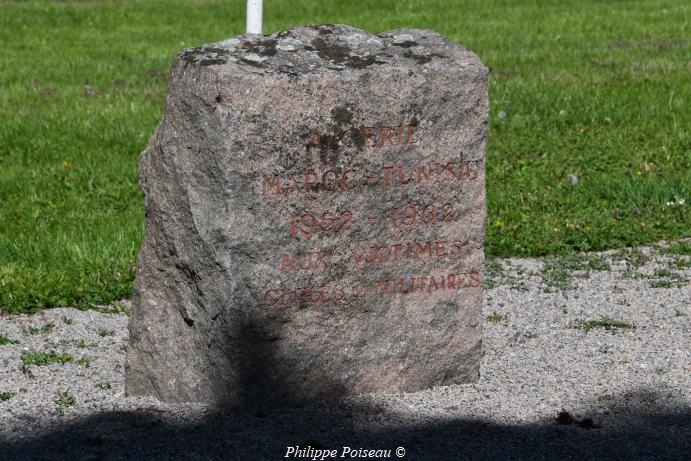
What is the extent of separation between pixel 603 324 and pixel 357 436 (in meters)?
1.81

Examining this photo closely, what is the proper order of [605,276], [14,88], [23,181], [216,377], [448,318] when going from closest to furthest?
1. [216,377]
2. [448,318]
3. [605,276]
4. [23,181]
5. [14,88]

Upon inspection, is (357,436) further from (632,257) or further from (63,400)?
(632,257)

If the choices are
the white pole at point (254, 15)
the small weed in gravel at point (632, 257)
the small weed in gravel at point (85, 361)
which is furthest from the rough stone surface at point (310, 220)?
the white pole at point (254, 15)

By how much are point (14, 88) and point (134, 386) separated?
6.81m

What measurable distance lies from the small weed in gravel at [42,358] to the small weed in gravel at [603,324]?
2.45m

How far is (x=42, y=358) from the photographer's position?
16.5ft

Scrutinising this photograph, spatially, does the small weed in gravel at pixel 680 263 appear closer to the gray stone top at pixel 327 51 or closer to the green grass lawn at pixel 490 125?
the green grass lawn at pixel 490 125

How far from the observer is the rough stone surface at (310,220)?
422 centimetres

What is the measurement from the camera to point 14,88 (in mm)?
10719

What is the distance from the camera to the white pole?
741cm

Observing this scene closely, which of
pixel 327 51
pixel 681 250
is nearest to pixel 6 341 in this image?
pixel 327 51

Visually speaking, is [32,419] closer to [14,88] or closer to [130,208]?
[130,208]

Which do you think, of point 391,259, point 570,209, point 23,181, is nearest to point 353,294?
point 391,259

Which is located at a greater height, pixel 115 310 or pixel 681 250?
pixel 681 250
